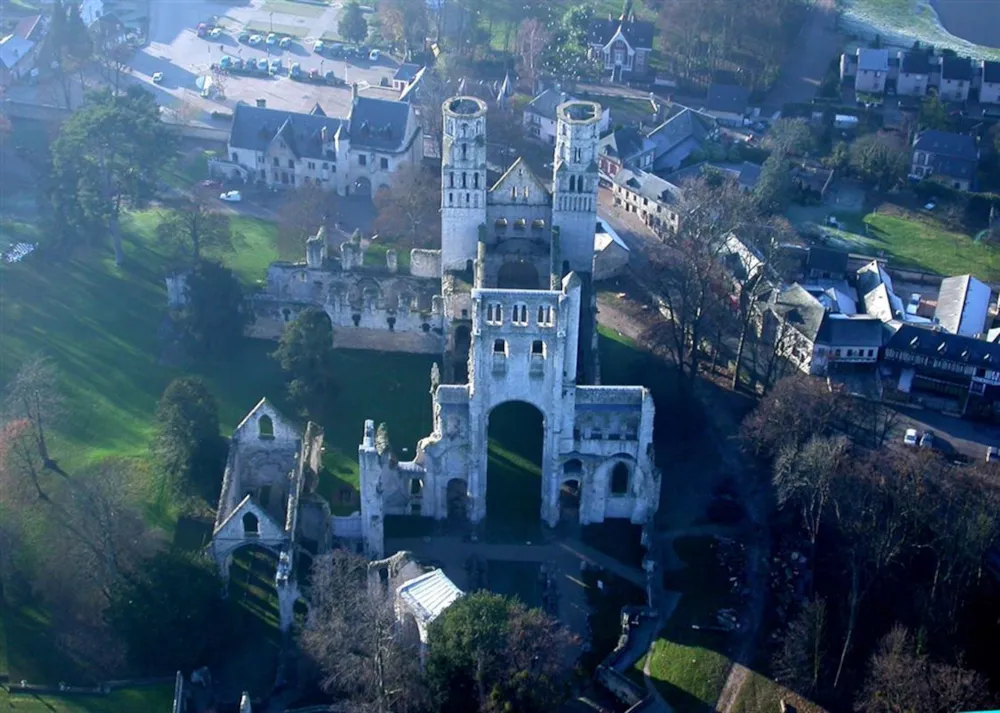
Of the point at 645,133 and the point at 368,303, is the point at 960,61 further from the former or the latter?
the point at 368,303

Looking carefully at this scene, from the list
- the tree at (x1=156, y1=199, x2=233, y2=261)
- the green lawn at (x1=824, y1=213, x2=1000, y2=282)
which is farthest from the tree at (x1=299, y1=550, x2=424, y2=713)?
the green lawn at (x1=824, y1=213, x2=1000, y2=282)

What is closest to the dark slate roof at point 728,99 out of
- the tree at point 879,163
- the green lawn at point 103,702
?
the tree at point 879,163

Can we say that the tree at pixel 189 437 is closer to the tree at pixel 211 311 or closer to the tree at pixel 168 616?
the tree at pixel 168 616

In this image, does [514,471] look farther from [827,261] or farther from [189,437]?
[827,261]

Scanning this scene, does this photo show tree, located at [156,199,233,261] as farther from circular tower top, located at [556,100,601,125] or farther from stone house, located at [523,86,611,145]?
stone house, located at [523,86,611,145]

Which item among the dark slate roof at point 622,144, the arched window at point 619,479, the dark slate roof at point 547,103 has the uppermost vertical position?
the dark slate roof at point 547,103

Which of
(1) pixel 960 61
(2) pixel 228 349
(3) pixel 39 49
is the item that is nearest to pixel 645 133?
(1) pixel 960 61
